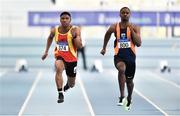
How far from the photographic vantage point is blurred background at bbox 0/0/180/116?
1599 centimetres

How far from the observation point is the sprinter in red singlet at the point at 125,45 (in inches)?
323

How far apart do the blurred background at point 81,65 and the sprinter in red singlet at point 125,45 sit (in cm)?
408

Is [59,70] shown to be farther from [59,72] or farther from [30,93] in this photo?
[30,93]

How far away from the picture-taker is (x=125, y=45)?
834 cm

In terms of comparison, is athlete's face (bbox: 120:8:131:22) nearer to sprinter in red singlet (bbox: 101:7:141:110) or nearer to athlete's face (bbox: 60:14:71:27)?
sprinter in red singlet (bbox: 101:7:141:110)

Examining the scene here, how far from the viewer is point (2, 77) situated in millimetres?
26688

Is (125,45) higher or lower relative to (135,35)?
lower

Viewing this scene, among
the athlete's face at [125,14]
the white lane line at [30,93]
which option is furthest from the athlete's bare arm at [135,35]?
the white lane line at [30,93]

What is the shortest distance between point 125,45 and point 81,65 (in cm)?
2203

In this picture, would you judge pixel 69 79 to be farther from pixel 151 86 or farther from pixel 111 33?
pixel 151 86

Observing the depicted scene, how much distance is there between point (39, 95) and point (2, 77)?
763cm

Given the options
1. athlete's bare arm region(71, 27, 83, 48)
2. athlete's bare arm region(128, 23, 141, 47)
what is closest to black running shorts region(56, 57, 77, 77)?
athlete's bare arm region(71, 27, 83, 48)

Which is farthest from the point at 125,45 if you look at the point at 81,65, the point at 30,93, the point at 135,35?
the point at 81,65

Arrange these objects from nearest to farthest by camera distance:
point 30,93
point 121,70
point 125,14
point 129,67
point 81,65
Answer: point 125,14 → point 121,70 → point 129,67 → point 30,93 → point 81,65
